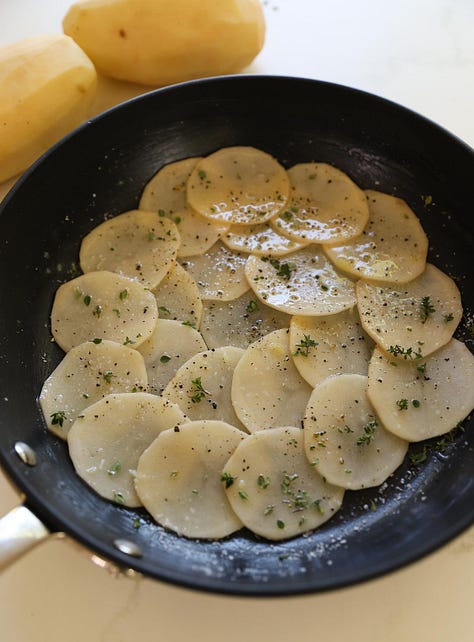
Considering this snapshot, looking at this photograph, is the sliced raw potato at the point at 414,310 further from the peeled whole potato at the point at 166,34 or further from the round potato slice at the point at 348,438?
the peeled whole potato at the point at 166,34

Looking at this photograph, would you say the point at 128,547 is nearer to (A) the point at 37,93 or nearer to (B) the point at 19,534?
(B) the point at 19,534

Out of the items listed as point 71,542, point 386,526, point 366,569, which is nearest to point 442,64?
point 386,526

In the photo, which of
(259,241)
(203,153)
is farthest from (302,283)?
(203,153)

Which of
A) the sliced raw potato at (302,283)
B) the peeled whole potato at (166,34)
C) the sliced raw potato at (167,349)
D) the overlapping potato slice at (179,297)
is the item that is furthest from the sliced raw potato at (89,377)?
the peeled whole potato at (166,34)

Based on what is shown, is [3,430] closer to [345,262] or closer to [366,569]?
[366,569]

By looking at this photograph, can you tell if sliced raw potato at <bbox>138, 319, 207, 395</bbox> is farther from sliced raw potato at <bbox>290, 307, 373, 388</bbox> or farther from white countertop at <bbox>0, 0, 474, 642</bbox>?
white countertop at <bbox>0, 0, 474, 642</bbox>
